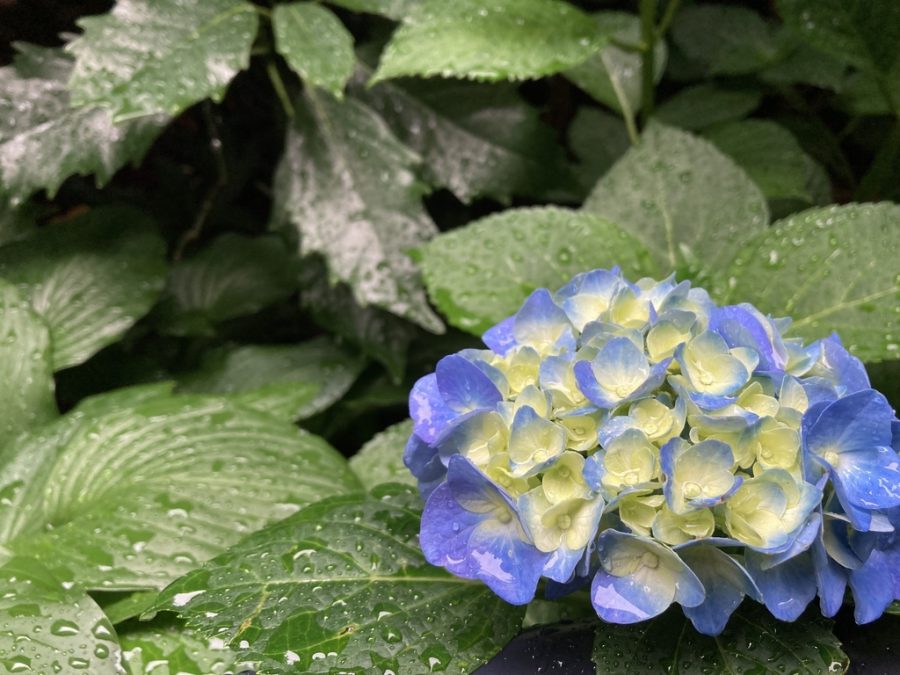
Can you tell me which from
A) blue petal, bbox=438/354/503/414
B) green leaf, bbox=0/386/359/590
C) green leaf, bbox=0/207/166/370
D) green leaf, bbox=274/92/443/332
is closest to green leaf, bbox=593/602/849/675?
blue petal, bbox=438/354/503/414

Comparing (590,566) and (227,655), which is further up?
(590,566)

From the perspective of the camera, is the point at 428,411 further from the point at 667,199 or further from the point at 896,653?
the point at 667,199

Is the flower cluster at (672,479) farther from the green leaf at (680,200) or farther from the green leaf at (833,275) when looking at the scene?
the green leaf at (680,200)

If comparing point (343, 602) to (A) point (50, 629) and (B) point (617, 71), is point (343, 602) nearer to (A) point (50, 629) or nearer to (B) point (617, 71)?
(A) point (50, 629)

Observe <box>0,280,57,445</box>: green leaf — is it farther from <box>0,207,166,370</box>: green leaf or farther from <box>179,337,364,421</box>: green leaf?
<box>179,337,364,421</box>: green leaf

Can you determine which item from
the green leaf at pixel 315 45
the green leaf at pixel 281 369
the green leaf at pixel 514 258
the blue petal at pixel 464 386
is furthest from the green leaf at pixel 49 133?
the blue petal at pixel 464 386

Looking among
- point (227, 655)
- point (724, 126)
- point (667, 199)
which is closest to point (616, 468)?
point (227, 655)

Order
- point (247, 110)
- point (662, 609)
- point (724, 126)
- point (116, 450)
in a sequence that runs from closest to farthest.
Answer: point (662, 609), point (116, 450), point (724, 126), point (247, 110)
